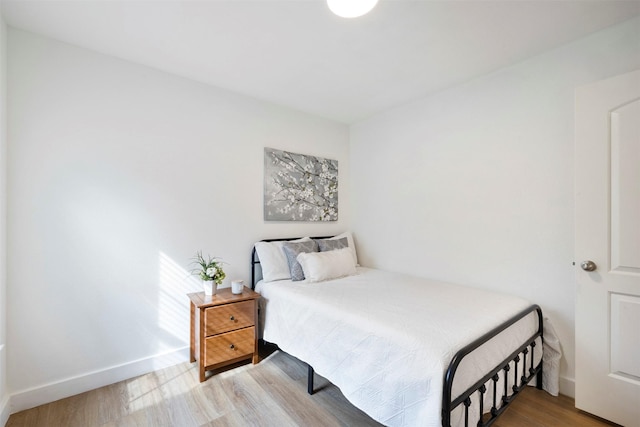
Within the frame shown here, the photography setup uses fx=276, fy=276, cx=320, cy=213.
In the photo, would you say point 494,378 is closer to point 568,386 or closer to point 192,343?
point 568,386

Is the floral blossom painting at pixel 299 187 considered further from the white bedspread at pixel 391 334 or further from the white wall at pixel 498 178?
the white bedspread at pixel 391 334

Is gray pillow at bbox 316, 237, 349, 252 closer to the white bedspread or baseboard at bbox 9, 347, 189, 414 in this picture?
the white bedspread

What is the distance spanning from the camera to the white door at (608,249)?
1.66 m

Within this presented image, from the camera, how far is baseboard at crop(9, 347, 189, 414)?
71.7 inches

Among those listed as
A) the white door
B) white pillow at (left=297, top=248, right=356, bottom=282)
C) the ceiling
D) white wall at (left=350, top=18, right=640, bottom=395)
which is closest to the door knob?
the white door

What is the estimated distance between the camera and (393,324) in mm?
1553

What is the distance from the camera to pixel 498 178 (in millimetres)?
2373

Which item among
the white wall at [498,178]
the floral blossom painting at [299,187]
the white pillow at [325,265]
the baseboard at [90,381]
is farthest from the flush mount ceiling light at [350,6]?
the baseboard at [90,381]

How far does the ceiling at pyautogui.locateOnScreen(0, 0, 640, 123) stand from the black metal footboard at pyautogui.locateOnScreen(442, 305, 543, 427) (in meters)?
1.91

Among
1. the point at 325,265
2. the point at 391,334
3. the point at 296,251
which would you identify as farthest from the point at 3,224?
the point at 391,334

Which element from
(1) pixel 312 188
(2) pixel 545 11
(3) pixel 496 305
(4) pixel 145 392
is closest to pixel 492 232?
(3) pixel 496 305

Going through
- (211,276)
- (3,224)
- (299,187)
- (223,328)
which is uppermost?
(299,187)

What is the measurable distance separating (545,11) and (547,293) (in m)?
1.93

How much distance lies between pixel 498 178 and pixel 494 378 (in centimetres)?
159
